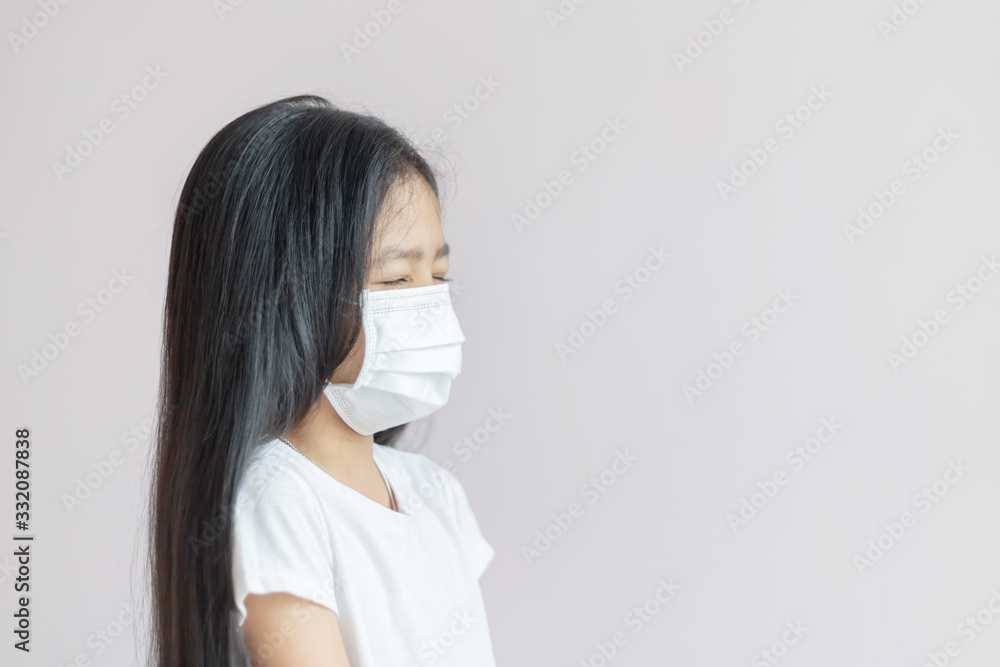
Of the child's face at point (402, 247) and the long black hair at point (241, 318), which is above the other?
the child's face at point (402, 247)

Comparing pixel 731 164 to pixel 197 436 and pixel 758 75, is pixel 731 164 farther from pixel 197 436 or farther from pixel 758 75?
pixel 197 436

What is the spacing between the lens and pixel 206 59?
5.25 feet

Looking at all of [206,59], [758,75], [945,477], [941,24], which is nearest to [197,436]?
[206,59]

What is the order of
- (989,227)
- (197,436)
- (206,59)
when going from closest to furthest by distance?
(197,436) → (989,227) → (206,59)

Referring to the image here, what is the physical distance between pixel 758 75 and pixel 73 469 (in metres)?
1.65
